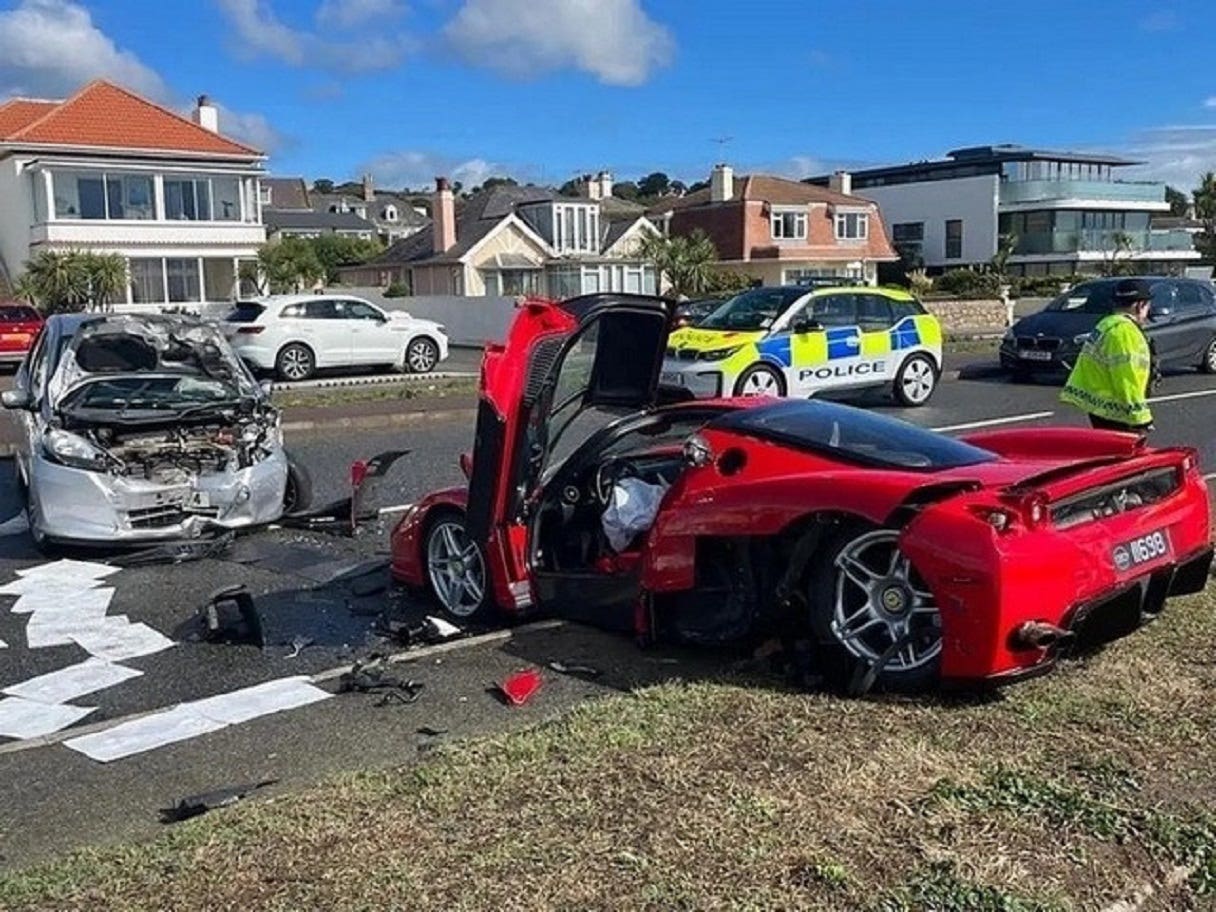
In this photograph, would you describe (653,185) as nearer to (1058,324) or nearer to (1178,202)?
(1178,202)

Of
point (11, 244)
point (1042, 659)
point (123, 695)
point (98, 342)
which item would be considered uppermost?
point (11, 244)

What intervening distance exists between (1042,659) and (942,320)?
34222 millimetres

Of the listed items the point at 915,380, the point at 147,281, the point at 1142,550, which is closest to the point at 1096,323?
the point at 915,380

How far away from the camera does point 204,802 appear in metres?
4.07

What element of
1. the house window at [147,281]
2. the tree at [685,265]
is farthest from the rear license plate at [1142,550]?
the house window at [147,281]

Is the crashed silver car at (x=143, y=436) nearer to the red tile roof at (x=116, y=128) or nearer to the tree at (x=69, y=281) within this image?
the tree at (x=69, y=281)

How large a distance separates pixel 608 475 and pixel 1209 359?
18.1 metres

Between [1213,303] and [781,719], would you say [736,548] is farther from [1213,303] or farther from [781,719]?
[1213,303]

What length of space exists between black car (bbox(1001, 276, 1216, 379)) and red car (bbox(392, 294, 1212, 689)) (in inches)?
555

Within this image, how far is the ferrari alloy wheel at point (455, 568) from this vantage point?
6.49m

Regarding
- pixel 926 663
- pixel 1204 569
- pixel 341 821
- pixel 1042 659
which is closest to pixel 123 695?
pixel 341 821

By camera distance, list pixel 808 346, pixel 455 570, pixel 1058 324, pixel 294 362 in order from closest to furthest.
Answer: pixel 455 570 → pixel 808 346 → pixel 1058 324 → pixel 294 362

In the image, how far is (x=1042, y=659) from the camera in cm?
450

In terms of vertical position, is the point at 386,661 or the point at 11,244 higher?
the point at 11,244
